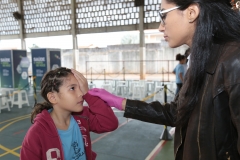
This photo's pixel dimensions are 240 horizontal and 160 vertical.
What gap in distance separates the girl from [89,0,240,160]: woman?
78 cm

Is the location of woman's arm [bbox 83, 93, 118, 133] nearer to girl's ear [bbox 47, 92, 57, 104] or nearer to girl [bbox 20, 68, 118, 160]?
girl [bbox 20, 68, 118, 160]

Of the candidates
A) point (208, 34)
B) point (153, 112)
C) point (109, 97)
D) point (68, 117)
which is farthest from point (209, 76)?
point (68, 117)

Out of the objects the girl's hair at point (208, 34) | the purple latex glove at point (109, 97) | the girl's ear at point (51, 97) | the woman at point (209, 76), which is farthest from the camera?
the girl's ear at point (51, 97)

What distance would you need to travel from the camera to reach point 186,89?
3.45 feet

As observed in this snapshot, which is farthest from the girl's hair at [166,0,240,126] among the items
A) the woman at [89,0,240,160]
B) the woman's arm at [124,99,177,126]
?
the woman's arm at [124,99,177,126]

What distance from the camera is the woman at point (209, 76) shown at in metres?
0.89

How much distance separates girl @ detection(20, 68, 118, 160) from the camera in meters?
1.56

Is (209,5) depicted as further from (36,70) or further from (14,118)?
(36,70)

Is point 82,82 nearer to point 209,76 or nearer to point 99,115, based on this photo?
point 99,115

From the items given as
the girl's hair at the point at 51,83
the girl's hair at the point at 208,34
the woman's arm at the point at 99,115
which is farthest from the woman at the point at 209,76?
the girl's hair at the point at 51,83

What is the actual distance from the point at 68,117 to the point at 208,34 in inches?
50.5

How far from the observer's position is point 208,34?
0.99 meters

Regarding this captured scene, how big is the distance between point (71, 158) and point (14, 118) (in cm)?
586

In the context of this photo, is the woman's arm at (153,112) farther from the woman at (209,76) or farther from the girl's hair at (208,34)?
the girl's hair at (208,34)
